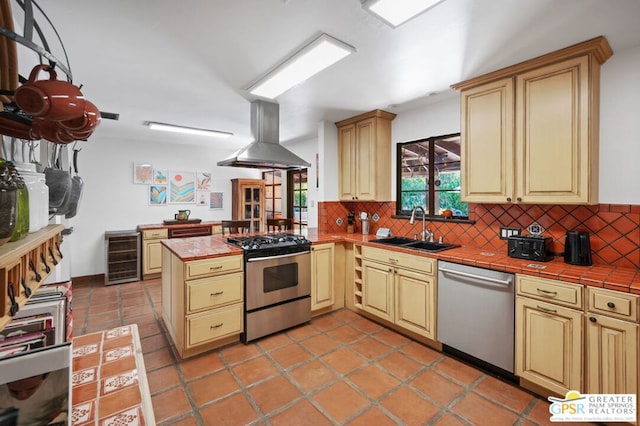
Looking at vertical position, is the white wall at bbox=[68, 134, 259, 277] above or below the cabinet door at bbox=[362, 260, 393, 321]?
above

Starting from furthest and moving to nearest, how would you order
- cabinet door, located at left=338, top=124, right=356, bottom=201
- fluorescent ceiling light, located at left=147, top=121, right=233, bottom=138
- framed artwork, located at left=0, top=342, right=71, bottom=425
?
fluorescent ceiling light, located at left=147, top=121, right=233, bottom=138
cabinet door, located at left=338, top=124, right=356, bottom=201
framed artwork, located at left=0, top=342, right=71, bottom=425

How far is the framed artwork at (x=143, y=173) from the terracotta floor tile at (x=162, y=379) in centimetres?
395

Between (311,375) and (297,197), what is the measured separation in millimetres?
3813

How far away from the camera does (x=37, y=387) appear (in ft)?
2.32

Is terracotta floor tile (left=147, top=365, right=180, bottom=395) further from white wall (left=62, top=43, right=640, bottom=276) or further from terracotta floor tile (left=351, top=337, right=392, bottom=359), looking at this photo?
white wall (left=62, top=43, right=640, bottom=276)

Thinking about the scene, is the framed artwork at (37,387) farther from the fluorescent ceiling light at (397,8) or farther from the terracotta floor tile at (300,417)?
the fluorescent ceiling light at (397,8)

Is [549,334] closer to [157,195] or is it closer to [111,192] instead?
[157,195]

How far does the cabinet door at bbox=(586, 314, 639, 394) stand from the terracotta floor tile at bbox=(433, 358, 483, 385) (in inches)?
26.9

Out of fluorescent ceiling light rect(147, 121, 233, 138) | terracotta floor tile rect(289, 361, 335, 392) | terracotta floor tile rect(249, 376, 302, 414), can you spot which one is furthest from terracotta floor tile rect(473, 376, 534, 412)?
fluorescent ceiling light rect(147, 121, 233, 138)

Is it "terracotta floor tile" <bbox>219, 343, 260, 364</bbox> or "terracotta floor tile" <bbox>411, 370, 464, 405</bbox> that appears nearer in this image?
"terracotta floor tile" <bbox>411, 370, 464, 405</bbox>

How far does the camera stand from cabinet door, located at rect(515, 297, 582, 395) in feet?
6.11

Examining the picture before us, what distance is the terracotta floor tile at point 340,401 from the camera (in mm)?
1875

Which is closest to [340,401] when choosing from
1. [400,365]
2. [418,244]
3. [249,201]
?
[400,365]

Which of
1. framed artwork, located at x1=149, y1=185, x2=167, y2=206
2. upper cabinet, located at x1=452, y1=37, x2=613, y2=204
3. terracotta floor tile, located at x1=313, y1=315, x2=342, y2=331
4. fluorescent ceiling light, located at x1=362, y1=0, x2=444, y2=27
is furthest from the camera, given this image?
framed artwork, located at x1=149, y1=185, x2=167, y2=206
